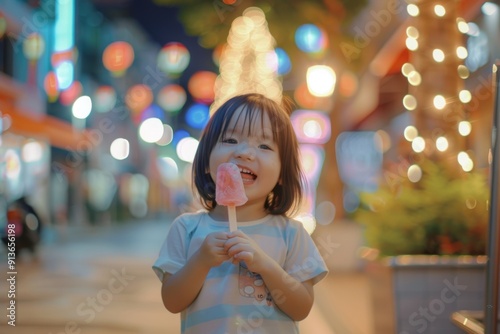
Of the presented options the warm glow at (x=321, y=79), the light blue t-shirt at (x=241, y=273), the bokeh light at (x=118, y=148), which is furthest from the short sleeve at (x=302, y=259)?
the bokeh light at (x=118, y=148)

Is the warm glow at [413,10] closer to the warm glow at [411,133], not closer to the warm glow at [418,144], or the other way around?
the warm glow at [411,133]

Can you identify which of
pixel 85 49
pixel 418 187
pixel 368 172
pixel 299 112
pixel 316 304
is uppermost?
pixel 85 49

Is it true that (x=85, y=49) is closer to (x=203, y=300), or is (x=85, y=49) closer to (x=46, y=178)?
(x=46, y=178)

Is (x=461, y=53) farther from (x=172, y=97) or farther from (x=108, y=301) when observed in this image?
(x=172, y=97)

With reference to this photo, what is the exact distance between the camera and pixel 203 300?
211cm

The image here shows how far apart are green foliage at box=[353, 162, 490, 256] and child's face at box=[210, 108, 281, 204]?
11.9ft

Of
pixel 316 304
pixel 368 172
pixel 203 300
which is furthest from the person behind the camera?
pixel 368 172

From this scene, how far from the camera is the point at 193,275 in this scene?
6.73ft

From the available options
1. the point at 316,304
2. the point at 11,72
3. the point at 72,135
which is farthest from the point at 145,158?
the point at 316,304

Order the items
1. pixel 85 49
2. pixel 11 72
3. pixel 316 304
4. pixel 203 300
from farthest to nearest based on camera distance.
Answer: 1. pixel 85 49
2. pixel 11 72
3. pixel 316 304
4. pixel 203 300

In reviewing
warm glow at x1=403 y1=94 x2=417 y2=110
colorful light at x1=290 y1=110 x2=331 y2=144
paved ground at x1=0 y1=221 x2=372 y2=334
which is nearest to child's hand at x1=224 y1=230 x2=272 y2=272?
paved ground at x1=0 y1=221 x2=372 y2=334

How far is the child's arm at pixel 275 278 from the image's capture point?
1.98 metres

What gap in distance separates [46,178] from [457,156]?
22.6 metres

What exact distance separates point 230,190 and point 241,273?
26 cm
